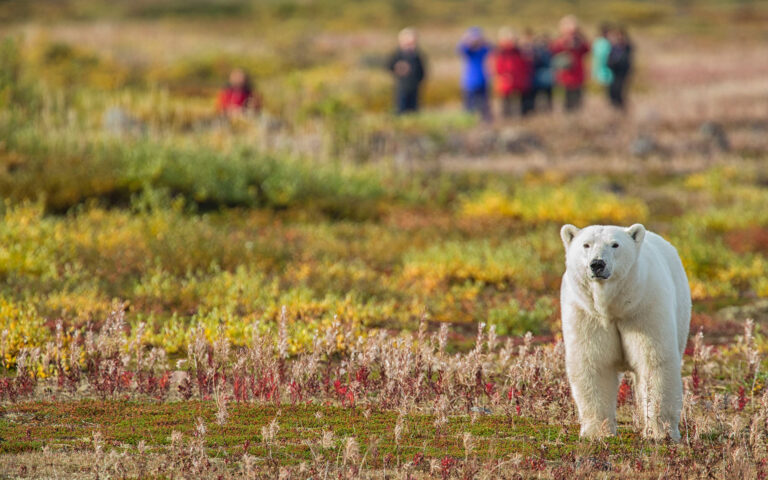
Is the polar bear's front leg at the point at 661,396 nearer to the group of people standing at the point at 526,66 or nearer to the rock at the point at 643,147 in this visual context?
the rock at the point at 643,147

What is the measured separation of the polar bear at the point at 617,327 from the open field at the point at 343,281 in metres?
0.26

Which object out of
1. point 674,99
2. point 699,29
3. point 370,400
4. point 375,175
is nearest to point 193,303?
point 370,400

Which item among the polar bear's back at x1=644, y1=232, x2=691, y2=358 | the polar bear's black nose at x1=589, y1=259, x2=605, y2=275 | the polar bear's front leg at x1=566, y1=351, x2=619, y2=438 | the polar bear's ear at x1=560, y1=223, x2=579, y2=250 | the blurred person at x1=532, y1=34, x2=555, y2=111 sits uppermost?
the blurred person at x1=532, y1=34, x2=555, y2=111

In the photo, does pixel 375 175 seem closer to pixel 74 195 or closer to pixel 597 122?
pixel 74 195

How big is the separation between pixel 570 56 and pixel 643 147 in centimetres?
483

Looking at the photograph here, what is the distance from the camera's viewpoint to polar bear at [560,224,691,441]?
20.5 feet

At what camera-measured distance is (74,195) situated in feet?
50.6

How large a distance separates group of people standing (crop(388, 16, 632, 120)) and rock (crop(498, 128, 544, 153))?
327cm

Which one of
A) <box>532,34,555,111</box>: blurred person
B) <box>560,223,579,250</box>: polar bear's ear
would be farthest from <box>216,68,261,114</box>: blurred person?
<box>560,223,579,250</box>: polar bear's ear

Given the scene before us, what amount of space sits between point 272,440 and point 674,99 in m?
28.1

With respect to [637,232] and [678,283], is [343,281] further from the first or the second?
[637,232]

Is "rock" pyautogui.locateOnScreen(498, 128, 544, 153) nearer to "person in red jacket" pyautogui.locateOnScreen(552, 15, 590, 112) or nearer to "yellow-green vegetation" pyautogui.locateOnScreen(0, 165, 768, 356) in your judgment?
"person in red jacket" pyautogui.locateOnScreen(552, 15, 590, 112)

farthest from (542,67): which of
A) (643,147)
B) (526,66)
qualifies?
(643,147)

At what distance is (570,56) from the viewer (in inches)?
1113
